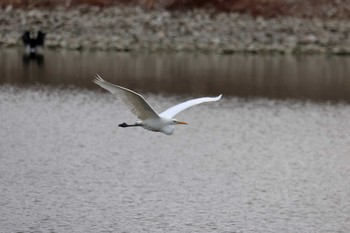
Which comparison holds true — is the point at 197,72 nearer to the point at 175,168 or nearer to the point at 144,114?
the point at 175,168

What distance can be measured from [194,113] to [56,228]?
36.8 feet

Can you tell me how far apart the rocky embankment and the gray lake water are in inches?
186

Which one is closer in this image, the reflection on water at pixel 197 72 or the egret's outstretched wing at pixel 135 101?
the egret's outstretched wing at pixel 135 101

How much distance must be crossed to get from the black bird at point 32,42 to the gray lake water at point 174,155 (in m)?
2.65

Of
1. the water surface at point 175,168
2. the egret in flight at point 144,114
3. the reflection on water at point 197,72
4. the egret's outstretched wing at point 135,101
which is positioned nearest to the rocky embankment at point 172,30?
the reflection on water at point 197,72

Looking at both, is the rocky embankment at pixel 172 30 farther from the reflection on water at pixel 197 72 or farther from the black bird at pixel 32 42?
the black bird at pixel 32 42

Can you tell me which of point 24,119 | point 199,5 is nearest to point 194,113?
point 24,119

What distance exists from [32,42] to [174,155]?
15.7 m

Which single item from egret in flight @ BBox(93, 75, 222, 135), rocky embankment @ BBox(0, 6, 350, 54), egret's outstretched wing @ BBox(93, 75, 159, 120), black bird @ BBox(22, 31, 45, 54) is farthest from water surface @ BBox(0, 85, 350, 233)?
rocky embankment @ BBox(0, 6, 350, 54)

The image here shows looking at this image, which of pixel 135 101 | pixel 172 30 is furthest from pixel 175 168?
pixel 172 30

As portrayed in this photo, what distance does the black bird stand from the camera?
115 ft

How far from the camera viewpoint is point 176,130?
2311cm

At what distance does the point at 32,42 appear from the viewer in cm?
3500

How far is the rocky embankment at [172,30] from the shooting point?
Result: 122 feet
